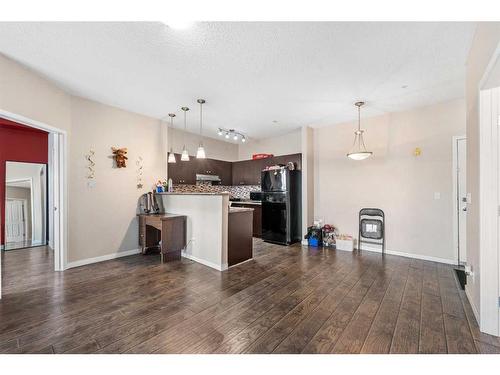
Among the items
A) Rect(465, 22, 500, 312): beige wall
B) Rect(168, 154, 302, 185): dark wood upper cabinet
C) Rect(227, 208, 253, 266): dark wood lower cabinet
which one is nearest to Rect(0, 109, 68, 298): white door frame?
Rect(168, 154, 302, 185): dark wood upper cabinet

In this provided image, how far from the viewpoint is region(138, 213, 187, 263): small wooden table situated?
3551 mm

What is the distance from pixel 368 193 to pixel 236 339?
371 cm

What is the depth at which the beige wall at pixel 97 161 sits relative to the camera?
295 cm

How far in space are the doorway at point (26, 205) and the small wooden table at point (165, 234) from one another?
260 centimetres

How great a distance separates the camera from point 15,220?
4645mm

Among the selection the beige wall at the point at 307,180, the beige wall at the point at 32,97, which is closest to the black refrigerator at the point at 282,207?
the beige wall at the point at 307,180

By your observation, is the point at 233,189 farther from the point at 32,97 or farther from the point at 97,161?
the point at 32,97

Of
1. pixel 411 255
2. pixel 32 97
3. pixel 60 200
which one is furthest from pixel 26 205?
pixel 411 255

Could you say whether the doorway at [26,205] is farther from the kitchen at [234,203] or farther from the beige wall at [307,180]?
the beige wall at [307,180]

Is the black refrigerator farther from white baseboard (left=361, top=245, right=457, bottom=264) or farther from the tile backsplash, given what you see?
white baseboard (left=361, top=245, right=457, bottom=264)

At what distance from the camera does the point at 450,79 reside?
2.82 metres

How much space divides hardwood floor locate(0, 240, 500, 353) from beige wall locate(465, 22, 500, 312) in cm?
41
